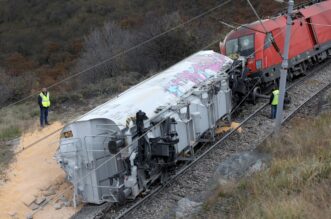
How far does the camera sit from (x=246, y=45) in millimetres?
19516

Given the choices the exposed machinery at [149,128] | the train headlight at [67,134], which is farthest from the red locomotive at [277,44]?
the train headlight at [67,134]

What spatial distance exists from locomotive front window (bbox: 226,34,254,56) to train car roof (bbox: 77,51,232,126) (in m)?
1.50

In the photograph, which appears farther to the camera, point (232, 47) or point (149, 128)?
point (232, 47)

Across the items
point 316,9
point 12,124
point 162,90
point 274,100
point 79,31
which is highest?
point 316,9

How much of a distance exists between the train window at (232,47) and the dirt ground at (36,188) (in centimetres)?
856

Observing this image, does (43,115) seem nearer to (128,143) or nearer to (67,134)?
(67,134)

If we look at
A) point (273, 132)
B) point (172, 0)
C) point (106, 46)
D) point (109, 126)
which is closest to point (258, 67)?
point (273, 132)

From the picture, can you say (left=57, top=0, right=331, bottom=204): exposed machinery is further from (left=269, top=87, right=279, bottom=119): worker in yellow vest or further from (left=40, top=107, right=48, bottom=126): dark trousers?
(left=40, top=107, right=48, bottom=126): dark trousers

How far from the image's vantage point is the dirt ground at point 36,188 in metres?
13.6

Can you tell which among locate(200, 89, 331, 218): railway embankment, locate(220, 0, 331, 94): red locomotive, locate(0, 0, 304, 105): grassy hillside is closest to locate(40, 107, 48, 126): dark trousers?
locate(220, 0, 331, 94): red locomotive

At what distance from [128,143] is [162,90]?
286 centimetres

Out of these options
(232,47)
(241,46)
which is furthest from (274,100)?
(232,47)

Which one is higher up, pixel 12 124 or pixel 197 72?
pixel 197 72

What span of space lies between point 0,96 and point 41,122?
9375 mm
